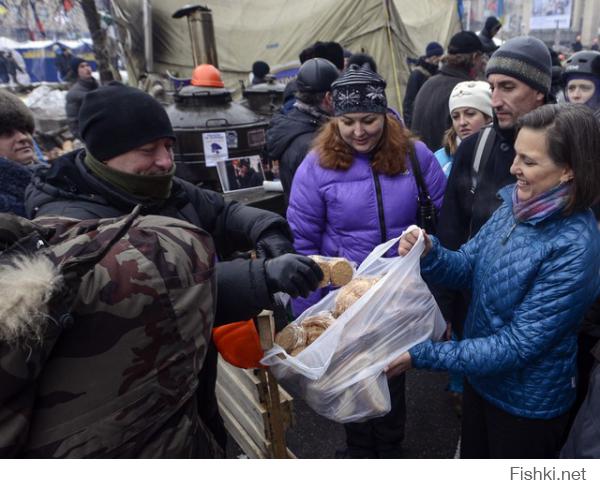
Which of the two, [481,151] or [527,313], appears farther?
[481,151]

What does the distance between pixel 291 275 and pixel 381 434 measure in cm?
149

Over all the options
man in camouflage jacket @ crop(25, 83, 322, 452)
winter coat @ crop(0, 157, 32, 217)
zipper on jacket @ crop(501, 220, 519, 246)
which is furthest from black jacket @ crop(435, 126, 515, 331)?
winter coat @ crop(0, 157, 32, 217)

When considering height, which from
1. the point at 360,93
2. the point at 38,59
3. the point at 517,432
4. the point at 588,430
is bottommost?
the point at 517,432

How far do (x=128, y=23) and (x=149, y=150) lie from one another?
11.0 m

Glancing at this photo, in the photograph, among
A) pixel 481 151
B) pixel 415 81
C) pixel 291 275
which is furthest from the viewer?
pixel 415 81

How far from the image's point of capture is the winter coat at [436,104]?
4223mm

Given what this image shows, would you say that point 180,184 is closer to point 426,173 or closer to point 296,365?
point 296,365

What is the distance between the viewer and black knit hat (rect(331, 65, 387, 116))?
2.25 meters

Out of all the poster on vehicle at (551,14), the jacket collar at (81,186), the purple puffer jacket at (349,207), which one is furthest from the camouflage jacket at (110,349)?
→ the poster on vehicle at (551,14)

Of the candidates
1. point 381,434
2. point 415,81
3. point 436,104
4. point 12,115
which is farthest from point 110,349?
point 415,81

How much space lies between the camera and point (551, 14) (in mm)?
34000

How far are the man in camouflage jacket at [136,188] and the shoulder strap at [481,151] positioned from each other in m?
1.25

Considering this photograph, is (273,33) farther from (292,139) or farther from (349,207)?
(349,207)

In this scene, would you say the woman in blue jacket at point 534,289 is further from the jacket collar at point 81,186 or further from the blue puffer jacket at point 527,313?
the jacket collar at point 81,186
